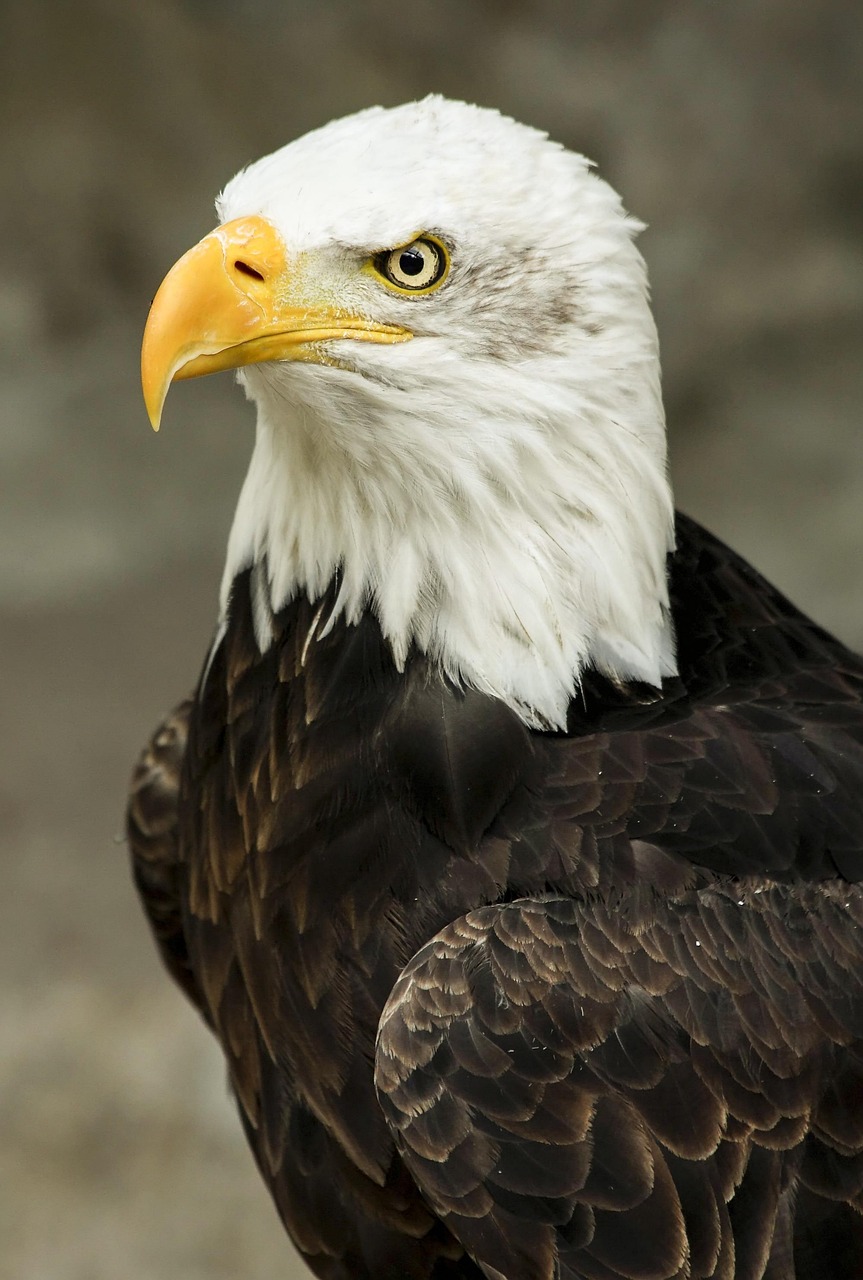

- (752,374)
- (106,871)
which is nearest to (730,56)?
(752,374)

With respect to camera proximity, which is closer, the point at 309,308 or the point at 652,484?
the point at 309,308

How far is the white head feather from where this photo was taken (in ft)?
7.09

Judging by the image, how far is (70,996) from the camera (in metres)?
5.22

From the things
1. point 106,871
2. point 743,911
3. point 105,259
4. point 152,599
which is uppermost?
point 105,259

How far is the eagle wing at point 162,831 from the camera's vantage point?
3.12 m

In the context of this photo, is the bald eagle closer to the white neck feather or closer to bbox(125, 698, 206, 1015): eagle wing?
the white neck feather

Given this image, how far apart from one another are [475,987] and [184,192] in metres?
5.05

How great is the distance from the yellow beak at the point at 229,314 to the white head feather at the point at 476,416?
0.10 feet

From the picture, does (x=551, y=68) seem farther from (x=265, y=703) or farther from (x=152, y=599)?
(x=265, y=703)

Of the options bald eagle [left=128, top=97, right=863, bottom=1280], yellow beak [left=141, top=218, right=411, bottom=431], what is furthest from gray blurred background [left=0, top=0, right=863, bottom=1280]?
yellow beak [left=141, top=218, right=411, bottom=431]

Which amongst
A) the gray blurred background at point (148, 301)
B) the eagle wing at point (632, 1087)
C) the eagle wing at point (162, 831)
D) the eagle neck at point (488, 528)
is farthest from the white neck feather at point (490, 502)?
the gray blurred background at point (148, 301)

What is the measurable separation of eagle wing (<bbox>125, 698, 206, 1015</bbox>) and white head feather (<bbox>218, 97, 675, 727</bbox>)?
0.79 meters

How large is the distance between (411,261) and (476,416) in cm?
22

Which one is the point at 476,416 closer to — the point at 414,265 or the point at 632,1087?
the point at 414,265
